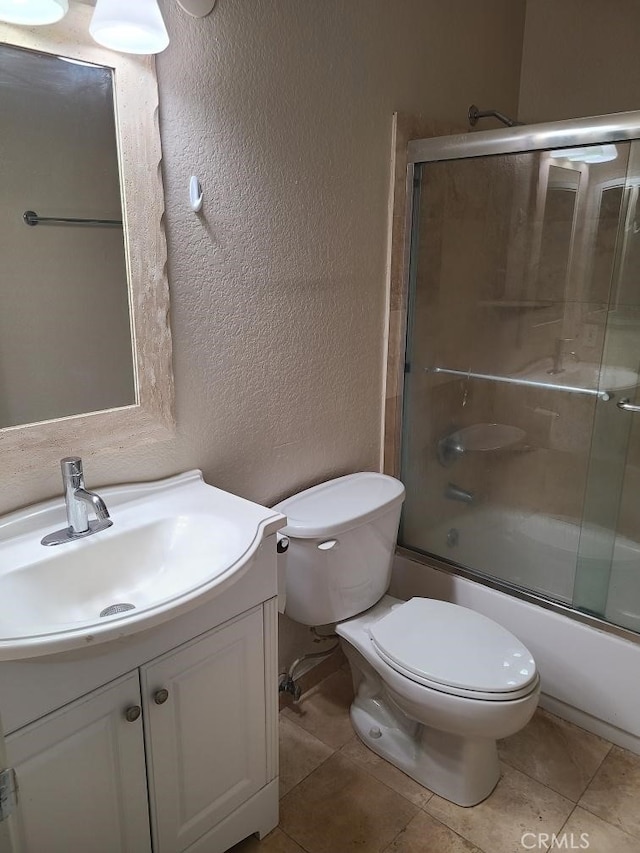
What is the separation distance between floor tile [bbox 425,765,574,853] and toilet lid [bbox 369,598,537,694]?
16.0 inches

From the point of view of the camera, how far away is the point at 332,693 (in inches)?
82.2

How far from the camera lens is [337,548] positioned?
1.74 meters

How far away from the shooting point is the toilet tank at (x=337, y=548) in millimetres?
1723

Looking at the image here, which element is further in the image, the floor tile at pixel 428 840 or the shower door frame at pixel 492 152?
the shower door frame at pixel 492 152

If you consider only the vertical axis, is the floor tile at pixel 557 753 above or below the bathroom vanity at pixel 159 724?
below

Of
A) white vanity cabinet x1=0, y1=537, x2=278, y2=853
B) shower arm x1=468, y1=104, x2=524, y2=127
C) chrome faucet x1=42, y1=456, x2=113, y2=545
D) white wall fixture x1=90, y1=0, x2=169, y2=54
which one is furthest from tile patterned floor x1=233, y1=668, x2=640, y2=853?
shower arm x1=468, y1=104, x2=524, y2=127

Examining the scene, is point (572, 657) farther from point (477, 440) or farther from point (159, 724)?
point (159, 724)

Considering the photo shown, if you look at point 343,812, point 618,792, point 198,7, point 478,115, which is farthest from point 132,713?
point 478,115

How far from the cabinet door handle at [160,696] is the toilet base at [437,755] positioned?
83 cm

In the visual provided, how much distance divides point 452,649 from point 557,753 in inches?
22.0

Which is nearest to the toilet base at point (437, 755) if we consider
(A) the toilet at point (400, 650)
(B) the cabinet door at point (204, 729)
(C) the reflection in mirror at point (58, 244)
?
(A) the toilet at point (400, 650)

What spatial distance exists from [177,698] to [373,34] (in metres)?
1.86

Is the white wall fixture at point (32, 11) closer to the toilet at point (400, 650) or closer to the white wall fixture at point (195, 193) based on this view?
the white wall fixture at point (195, 193)

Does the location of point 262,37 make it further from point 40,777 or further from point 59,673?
point 40,777
